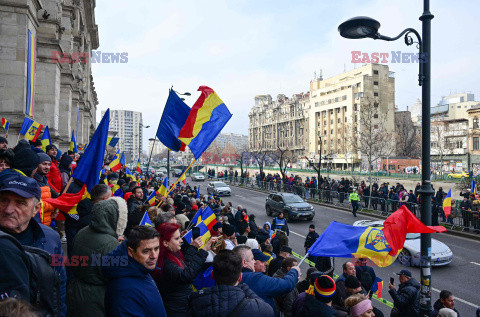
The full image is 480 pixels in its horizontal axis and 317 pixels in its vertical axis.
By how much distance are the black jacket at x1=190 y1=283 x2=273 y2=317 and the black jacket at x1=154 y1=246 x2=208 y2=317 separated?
366 mm

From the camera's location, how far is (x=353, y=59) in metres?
9.77

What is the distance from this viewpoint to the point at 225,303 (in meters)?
2.71

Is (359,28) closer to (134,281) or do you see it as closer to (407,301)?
(407,301)

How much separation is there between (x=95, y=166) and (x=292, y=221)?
15.9 m

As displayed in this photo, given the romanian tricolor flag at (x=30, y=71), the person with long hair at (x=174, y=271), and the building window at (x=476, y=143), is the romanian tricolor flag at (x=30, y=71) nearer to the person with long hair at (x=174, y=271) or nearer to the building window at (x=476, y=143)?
the person with long hair at (x=174, y=271)

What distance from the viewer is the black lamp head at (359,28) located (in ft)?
16.1

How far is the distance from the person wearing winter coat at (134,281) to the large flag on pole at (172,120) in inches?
175

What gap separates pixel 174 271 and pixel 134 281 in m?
0.70

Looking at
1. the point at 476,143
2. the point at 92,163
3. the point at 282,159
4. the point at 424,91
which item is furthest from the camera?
the point at 476,143

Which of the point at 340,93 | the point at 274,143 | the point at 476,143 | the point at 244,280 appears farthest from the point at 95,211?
the point at 274,143

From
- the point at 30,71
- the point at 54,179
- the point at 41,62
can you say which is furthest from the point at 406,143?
the point at 54,179

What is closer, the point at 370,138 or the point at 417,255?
the point at 417,255

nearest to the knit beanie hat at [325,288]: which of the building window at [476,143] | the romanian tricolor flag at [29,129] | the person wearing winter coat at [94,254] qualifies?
the person wearing winter coat at [94,254]

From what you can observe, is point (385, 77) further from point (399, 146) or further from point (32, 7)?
point (32, 7)
